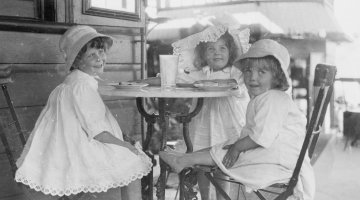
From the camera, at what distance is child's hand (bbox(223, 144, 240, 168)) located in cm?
218

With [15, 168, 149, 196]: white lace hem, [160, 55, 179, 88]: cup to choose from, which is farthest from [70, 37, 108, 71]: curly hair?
[15, 168, 149, 196]: white lace hem

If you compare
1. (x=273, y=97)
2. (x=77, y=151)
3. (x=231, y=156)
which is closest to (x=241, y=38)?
(x=273, y=97)

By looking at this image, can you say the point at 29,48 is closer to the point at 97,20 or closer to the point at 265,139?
the point at 97,20

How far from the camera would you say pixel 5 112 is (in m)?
2.84

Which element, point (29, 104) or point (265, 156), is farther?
point (29, 104)

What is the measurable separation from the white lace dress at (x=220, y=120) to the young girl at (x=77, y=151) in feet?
1.75

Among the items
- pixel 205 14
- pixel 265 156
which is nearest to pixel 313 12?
pixel 205 14

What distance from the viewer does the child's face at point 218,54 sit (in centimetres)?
295

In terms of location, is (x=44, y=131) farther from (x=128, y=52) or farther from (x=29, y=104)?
(x=128, y=52)

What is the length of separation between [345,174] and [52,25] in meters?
3.06

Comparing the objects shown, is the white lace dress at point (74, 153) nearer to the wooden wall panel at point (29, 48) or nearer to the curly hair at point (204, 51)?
the wooden wall panel at point (29, 48)

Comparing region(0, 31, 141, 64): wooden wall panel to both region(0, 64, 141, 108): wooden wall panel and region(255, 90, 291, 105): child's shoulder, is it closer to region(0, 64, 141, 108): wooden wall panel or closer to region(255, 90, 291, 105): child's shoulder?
region(0, 64, 141, 108): wooden wall panel

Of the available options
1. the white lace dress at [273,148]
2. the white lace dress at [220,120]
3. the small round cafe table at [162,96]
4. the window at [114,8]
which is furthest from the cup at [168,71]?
the window at [114,8]

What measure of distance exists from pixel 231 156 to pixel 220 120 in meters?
0.70
